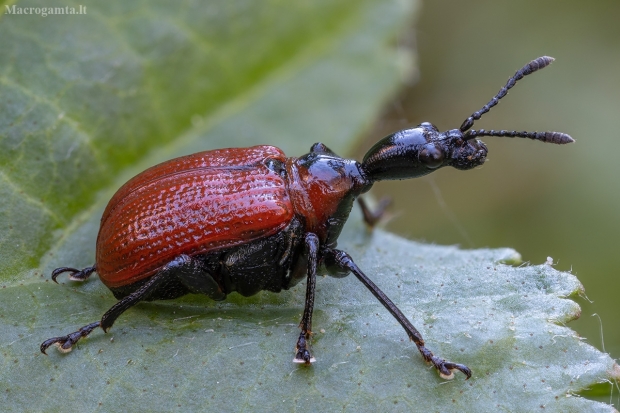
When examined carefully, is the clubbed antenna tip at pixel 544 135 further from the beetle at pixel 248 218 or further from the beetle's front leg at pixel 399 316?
the beetle's front leg at pixel 399 316

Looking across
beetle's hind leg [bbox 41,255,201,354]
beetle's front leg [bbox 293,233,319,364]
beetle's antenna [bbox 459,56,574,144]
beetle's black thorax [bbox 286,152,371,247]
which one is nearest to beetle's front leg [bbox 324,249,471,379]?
beetle's front leg [bbox 293,233,319,364]

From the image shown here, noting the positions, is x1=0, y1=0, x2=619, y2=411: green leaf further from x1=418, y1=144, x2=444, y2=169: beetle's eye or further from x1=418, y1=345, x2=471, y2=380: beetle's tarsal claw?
x1=418, y1=144, x2=444, y2=169: beetle's eye

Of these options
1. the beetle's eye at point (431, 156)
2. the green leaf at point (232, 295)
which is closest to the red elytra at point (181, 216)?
the green leaf at point (232, 295)

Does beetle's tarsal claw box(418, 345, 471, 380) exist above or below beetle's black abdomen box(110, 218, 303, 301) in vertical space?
below

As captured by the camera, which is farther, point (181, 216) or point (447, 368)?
point (181, 216)

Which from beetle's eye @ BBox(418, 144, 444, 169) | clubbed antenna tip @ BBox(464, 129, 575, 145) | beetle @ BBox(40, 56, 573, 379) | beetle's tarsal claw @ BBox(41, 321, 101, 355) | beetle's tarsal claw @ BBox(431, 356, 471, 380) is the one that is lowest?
beetle's tarsal claw @ BBox(41, 321, 101, 355)

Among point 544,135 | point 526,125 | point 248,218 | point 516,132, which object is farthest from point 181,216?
point 526,125

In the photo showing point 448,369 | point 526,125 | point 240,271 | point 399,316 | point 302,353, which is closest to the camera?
point 448,369

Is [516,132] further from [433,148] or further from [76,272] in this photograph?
[76,272]
